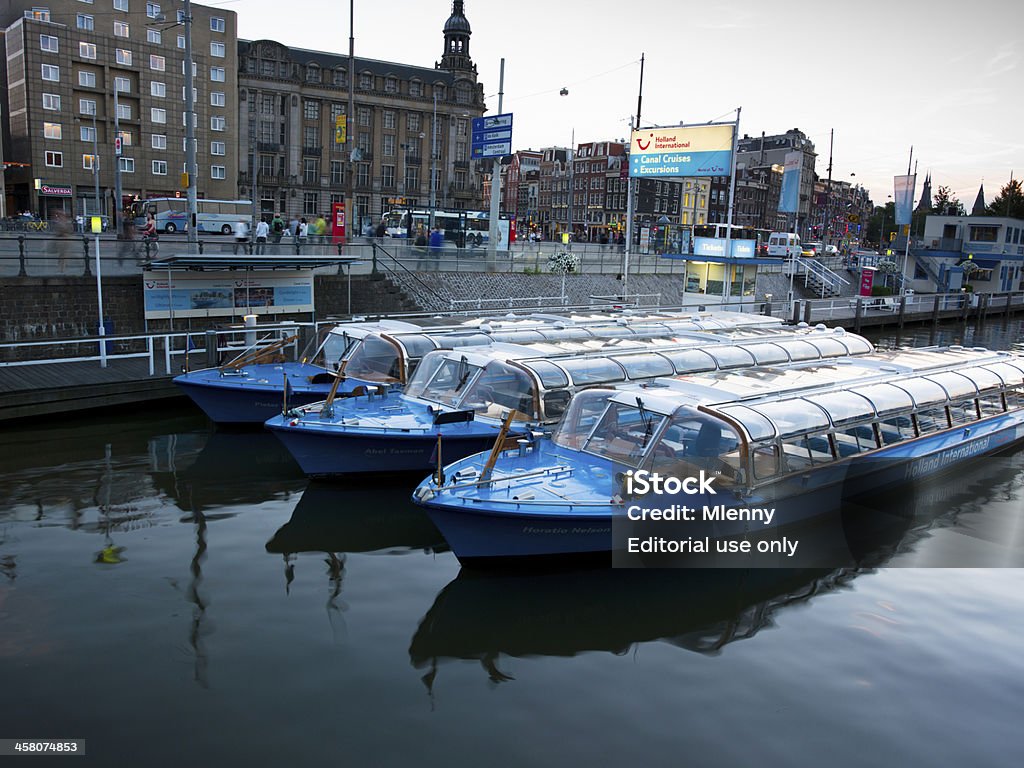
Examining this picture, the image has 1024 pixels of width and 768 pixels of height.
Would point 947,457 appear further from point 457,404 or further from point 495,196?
point 495,196

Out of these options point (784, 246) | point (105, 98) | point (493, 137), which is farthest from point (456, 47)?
point (493, 137)

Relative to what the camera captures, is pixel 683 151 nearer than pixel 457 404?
No

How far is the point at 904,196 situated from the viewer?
51.3 m

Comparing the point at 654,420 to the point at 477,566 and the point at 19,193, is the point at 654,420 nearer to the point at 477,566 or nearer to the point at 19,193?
the point at 477,566

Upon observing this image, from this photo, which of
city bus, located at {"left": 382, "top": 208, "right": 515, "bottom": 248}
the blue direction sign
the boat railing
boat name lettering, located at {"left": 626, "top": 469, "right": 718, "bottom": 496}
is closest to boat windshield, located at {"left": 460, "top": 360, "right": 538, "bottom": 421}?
boat name lettering, located at {"left": 626, "top": 469, "right": 718, "bottom": 496}

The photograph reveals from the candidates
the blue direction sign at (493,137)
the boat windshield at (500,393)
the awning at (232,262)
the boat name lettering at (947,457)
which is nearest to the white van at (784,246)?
the blue direction sign at (493,137)

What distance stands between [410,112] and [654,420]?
93027 mm

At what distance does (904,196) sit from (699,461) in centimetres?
4605

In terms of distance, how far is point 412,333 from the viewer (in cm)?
2052

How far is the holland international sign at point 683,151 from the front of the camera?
105 feet

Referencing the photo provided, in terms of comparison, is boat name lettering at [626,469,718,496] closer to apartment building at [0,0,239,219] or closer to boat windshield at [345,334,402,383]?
boat windshield at [345,334,402,383]

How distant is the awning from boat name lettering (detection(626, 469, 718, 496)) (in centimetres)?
1564

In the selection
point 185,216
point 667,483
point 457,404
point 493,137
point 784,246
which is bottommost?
point 667,483

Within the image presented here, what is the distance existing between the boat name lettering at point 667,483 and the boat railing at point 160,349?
12486 mm
